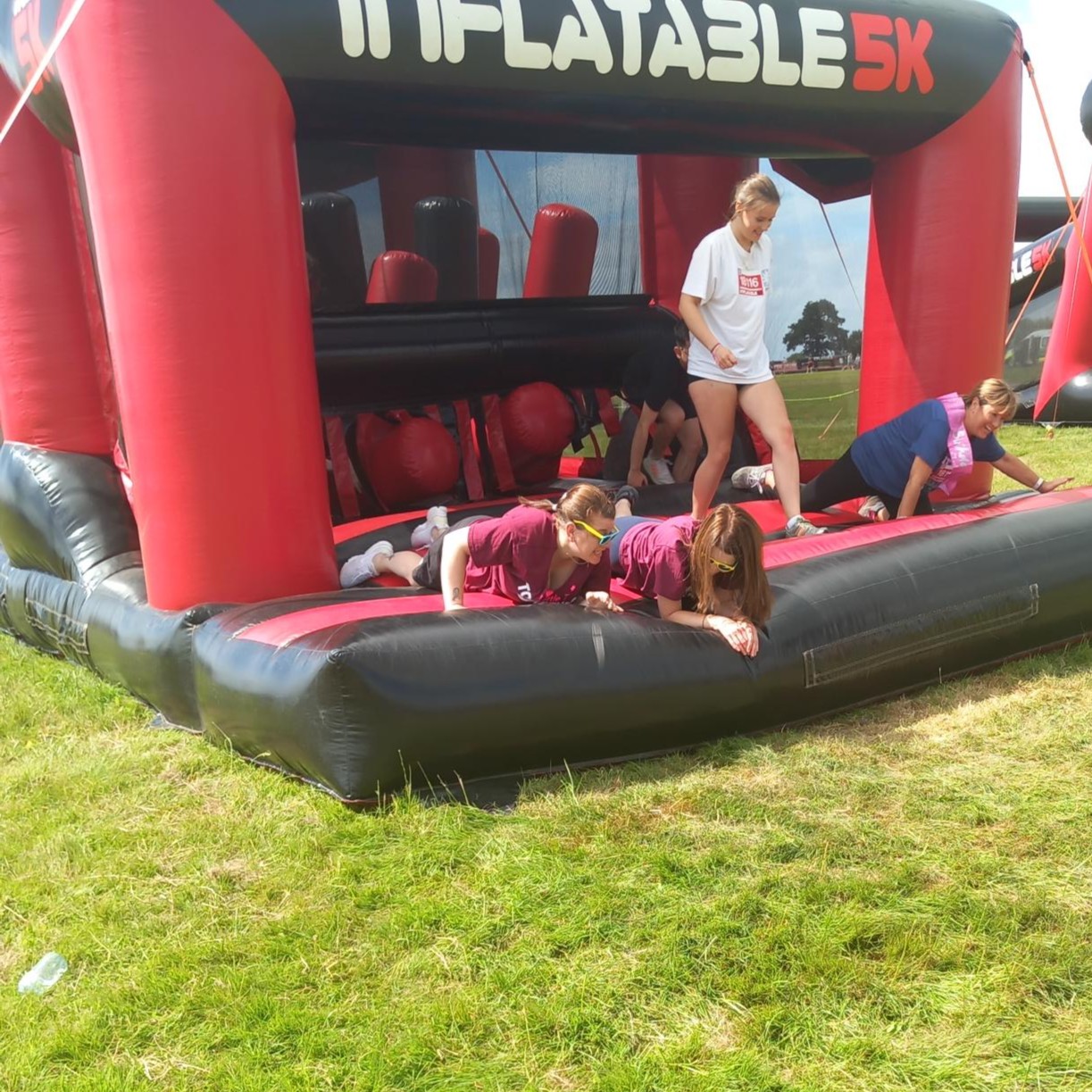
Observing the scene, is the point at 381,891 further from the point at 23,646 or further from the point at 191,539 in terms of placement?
the point at 23,646

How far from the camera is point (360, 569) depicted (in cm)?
345

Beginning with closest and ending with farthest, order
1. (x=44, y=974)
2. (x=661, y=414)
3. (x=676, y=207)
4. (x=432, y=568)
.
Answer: (x=44, y=974)
(x=432, y=568)
(x=661, y=414)
(x=676, y=207)

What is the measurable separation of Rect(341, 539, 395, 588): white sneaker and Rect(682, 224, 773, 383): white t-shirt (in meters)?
1.30

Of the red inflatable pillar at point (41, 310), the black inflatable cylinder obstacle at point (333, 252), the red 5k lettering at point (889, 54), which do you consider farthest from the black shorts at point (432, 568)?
the red 5k lettering at point (889, 54)

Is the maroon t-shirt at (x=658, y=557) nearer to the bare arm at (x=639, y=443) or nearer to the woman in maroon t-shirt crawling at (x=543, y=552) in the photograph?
the woman in maroon t-shirt crawling at (x=543, y=552)

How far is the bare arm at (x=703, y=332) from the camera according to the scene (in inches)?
148

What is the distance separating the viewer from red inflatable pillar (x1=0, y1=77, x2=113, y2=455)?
3.80 m

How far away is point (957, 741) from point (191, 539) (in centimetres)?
205

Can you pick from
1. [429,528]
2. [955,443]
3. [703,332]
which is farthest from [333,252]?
[955,443]

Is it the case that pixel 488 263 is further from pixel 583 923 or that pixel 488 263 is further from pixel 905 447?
pixel 583 923

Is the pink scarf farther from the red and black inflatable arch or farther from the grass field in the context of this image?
the grass field

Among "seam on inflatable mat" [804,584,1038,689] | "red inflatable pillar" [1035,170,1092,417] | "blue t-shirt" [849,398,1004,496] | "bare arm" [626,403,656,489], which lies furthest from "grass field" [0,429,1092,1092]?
"red inflatable pillar" [1035,170,1092,417]

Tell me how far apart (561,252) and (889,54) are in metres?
1.99

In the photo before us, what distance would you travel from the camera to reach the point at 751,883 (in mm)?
2096
